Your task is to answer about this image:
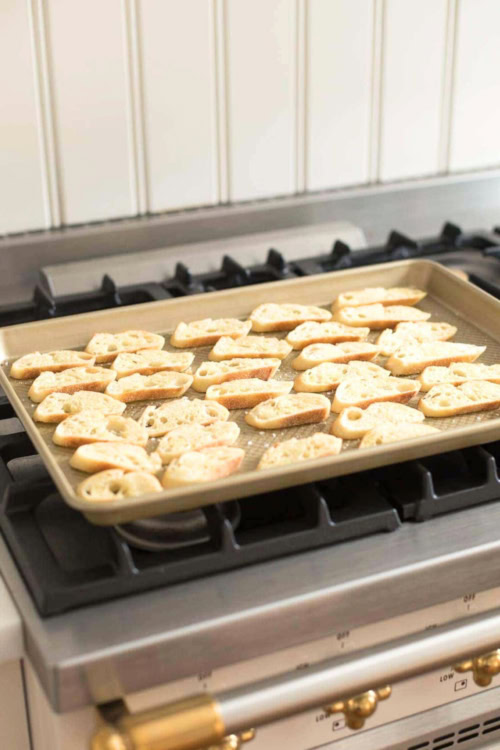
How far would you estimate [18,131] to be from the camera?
1.25 m

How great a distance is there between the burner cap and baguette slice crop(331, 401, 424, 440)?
120 mm

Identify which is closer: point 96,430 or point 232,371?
point 96,430

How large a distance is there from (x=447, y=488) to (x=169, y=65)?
0.72m

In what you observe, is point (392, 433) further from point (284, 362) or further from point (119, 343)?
point (119, 343)

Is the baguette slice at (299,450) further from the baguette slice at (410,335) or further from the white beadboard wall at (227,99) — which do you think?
the white beadboard wall at (227,99)

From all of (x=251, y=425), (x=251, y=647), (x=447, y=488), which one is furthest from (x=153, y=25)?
(x=251, y=647)

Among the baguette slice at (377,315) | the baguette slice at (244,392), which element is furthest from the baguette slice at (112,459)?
the baguette slice at (377,315)

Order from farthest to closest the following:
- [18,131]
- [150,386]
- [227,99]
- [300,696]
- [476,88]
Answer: [476,88] < [227,99] < [18,131] < [150,386] < [300,696]

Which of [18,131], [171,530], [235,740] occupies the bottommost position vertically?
[235,740]

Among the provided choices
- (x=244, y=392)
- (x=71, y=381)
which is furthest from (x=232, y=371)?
(x=71, y=381)

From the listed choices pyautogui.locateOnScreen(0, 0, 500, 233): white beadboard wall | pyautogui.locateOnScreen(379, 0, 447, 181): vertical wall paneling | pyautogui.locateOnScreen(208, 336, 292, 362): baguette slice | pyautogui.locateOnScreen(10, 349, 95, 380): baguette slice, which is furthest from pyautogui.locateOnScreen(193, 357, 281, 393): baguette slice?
pyautogui.locateOnScreen(379, 0, 447, 181): vertical wall paneling

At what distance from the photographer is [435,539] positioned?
2.70 ft

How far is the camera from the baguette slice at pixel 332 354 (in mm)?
1024

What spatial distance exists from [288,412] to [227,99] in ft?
2.01
